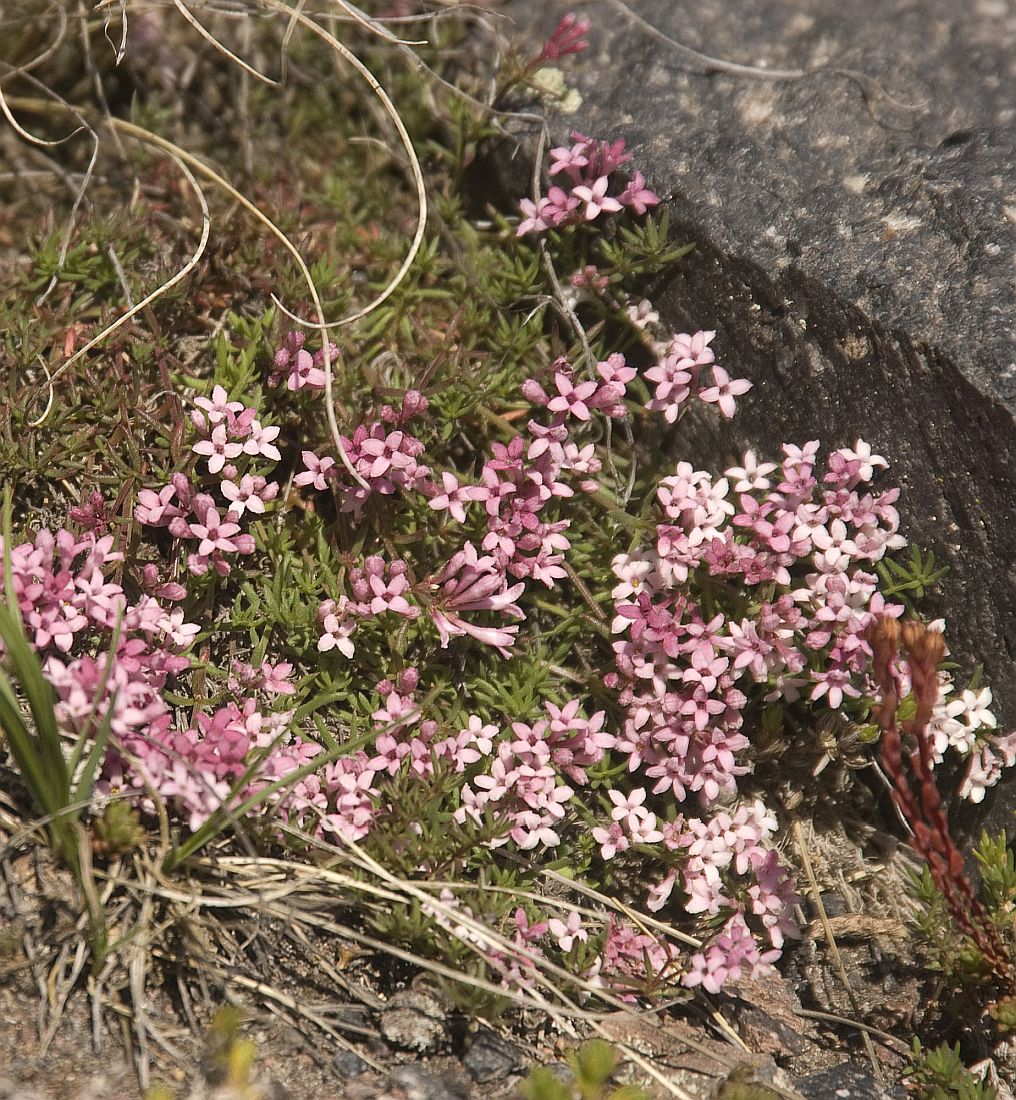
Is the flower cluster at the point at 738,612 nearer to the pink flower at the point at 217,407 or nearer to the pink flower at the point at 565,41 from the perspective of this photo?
the pink flower at the point at 217,407

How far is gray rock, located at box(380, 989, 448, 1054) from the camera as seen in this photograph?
3410 millimetres

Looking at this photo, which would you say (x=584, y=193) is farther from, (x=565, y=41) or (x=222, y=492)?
(x=222, y=492)

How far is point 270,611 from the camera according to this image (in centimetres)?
398

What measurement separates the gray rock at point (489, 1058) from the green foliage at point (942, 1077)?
1403 millimetres

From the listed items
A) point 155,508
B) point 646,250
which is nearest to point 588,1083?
point 155,508

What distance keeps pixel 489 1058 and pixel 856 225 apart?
11.2 feet

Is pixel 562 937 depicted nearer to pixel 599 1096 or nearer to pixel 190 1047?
pixel 599 1096

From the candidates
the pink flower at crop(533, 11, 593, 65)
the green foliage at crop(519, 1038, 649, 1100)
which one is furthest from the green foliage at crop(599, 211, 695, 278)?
the green foliage at crop(519, 1038, 649, 1100)

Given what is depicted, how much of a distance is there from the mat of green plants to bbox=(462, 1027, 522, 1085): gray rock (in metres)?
0.02

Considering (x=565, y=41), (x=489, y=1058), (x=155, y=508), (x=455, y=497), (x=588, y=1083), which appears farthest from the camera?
(x=565, y=41)

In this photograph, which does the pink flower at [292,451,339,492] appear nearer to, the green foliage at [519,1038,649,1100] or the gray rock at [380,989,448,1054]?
the gray rock at [380,989,448,1054]

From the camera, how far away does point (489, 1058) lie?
3420mm

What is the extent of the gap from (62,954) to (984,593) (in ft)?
11.0

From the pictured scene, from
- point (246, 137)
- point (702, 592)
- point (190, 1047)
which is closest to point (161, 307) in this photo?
point (246, 137)
